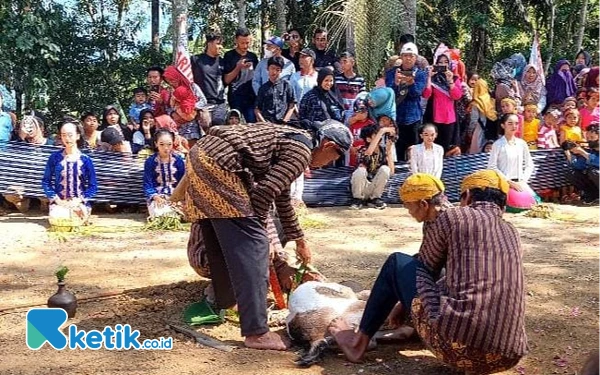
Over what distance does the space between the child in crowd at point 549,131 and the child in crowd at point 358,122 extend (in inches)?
106

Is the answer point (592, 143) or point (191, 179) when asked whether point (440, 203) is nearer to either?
point (191, 179)

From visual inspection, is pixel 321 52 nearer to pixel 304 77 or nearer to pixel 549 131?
pixel 304 77

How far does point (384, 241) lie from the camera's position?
22.3 feet

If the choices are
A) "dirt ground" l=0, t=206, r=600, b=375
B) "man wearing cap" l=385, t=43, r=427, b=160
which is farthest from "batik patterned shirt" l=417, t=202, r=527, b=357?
"man wearing cap" l=385, t=43, r=427, b=160

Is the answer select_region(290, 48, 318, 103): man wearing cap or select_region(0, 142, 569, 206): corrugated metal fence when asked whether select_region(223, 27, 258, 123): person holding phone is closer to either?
select_region(290, 48, 318, 103): man wearing cap

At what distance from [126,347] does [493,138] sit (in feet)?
23.8

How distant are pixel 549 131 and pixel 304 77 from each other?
365 centimetres

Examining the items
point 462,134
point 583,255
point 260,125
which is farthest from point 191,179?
point 462,134

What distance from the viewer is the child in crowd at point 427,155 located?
8734 mm

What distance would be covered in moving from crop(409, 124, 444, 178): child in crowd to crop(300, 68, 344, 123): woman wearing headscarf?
3.61 ft

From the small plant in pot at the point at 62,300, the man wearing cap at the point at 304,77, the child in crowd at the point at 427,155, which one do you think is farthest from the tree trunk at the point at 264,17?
the small plant in pot at the point at 62,300

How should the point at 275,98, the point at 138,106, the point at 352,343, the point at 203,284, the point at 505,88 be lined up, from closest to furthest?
1. the point at 352,343
2. the point at 203,284
3. the point at 275,98
4. the point at 138,106
5. the point at 505,88

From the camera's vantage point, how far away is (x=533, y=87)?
34.9 ft

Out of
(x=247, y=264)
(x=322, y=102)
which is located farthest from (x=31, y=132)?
(x=247, y=264)
